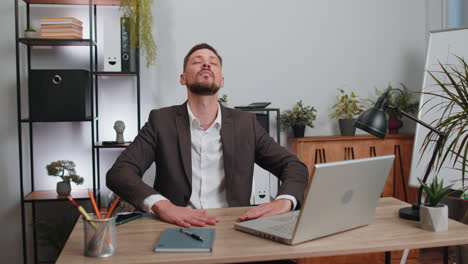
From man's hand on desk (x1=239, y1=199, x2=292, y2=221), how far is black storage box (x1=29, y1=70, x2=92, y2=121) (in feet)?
5.75

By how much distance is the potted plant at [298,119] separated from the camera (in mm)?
3641

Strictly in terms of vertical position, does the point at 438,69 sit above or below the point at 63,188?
above

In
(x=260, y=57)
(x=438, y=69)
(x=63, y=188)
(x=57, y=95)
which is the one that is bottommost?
(x=63, y=188)

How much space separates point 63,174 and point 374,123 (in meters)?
2.28

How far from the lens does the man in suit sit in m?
2.21

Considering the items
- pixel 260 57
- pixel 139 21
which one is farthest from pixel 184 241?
pixel 260 57

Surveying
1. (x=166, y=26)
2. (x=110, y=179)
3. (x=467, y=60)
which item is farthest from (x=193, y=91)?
(x=467, y=60)

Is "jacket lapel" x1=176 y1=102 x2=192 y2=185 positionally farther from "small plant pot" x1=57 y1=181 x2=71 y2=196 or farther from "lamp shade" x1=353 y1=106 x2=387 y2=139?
"small plant pot" x1=57 y1=181 x2=71 y2=196

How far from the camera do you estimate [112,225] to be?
4.44 feet

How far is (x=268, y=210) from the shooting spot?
1767 millimetres

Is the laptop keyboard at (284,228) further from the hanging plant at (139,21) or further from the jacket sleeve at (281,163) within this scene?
the hanging plant at (139,21)

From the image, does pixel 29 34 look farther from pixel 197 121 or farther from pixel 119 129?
pixel 197 121

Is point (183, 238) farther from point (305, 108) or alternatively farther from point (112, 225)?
point (305, 108)

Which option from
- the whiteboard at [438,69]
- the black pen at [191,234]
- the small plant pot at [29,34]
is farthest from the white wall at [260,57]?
the black pen at [191,234]
